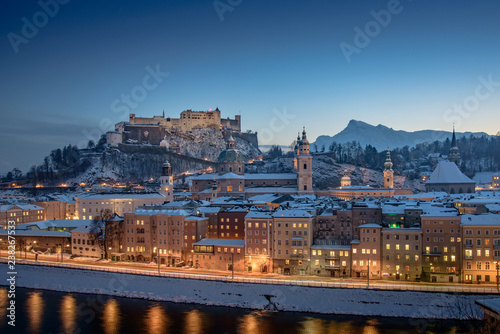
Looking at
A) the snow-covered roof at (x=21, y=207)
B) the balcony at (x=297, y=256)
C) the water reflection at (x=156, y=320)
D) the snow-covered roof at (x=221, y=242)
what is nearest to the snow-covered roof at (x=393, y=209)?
the balcony at (x=297, y=256)

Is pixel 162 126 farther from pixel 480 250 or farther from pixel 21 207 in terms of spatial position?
pixel 480 250

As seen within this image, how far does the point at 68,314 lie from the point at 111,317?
291cm

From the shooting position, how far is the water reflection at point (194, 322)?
89.7 feet

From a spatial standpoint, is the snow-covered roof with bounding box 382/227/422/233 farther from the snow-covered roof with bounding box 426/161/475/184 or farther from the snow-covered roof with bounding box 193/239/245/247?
the snow-covered roof with bounding box 426/161/475/184

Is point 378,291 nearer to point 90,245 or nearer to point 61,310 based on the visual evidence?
point 61,310

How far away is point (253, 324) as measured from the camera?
28.7 metres

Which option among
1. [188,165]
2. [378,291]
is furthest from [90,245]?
[188,165]

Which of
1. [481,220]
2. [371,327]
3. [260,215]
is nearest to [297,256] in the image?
[260,215]

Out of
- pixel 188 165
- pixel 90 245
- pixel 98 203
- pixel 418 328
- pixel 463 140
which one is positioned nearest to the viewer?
pixel 418 328

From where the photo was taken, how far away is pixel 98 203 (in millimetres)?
64562

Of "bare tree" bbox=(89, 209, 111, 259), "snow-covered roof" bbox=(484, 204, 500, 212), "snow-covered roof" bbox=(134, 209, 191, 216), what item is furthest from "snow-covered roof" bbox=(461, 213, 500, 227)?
"bare tree" bbox=(89, 209, 111, 259)

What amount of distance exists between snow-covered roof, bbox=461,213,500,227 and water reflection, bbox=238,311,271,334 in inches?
684

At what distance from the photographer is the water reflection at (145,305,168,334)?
27483 mm

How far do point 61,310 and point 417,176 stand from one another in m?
96.9
